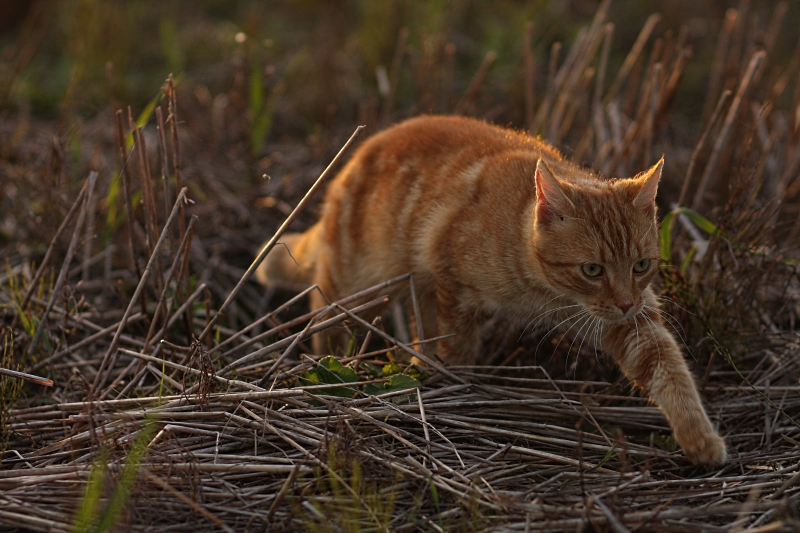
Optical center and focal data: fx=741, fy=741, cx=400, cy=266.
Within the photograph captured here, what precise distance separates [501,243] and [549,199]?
308 mm

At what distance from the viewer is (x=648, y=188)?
2713 millimetres

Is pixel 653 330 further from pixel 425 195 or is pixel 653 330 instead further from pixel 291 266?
pixel 291 266

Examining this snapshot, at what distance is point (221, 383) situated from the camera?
2717 mm

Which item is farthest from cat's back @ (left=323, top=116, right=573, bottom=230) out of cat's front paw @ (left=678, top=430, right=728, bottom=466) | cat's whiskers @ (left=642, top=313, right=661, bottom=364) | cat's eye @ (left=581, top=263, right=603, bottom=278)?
cat's front paw @ (left=678, top=430, right=728, bottom=466)

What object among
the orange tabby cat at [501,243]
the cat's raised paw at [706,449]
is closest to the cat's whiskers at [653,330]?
the orange tabby cat at [501,243]

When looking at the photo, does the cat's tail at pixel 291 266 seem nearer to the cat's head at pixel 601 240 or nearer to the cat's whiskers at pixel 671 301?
the cat's head at pixel 601 240

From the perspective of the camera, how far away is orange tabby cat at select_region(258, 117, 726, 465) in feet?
8.81

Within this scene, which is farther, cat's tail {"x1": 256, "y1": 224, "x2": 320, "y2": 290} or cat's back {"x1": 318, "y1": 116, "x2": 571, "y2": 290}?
cat's tail {"x1": 256, "y1": 224, "x2": 320, "y2": 290}

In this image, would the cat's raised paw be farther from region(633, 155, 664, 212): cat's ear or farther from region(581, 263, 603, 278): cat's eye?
region(633, 155, 664, 212): cat's ear

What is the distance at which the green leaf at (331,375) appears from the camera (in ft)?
9.09

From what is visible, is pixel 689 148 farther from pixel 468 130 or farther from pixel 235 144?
pixel 235 144

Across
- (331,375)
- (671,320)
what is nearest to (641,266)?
(671,320)

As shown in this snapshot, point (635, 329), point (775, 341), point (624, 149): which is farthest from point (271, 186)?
point (775, 341)

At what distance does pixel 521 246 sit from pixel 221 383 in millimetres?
1248
